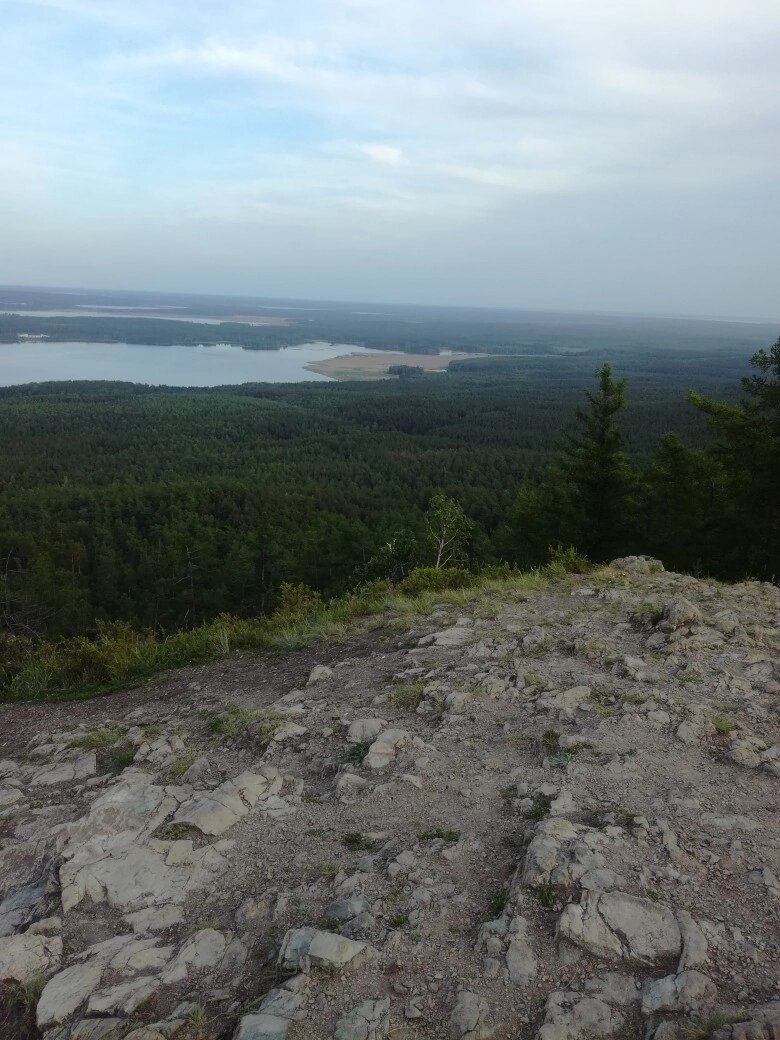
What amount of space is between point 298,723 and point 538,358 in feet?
574

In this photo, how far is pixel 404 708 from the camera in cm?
530

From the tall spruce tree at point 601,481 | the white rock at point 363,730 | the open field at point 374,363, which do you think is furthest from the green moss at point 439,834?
the open field at point 374,363

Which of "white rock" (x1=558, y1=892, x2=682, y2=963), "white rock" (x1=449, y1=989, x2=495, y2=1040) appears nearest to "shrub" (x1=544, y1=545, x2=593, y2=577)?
"white rock" (x1=558, y1=892, x2=682, y2=963)

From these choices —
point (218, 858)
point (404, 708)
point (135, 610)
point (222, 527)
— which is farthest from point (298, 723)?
point (222, 527)

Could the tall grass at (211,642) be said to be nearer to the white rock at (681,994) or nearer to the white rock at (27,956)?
the white rock at (27,956)

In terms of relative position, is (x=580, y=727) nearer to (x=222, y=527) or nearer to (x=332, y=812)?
(x=332, y=812)

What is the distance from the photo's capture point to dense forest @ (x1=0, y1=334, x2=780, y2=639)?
16.9m

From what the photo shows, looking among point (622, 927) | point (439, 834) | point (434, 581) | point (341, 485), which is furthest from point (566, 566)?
point (341, 485)

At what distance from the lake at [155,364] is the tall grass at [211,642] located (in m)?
121

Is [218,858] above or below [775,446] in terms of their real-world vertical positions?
below

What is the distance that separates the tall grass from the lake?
121m

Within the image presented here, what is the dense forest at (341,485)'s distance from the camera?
16.9 metres

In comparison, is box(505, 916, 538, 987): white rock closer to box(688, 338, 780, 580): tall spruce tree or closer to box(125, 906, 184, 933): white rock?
box(125, 906, 184, 933): white rock

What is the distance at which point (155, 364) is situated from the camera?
155125 millimetres
